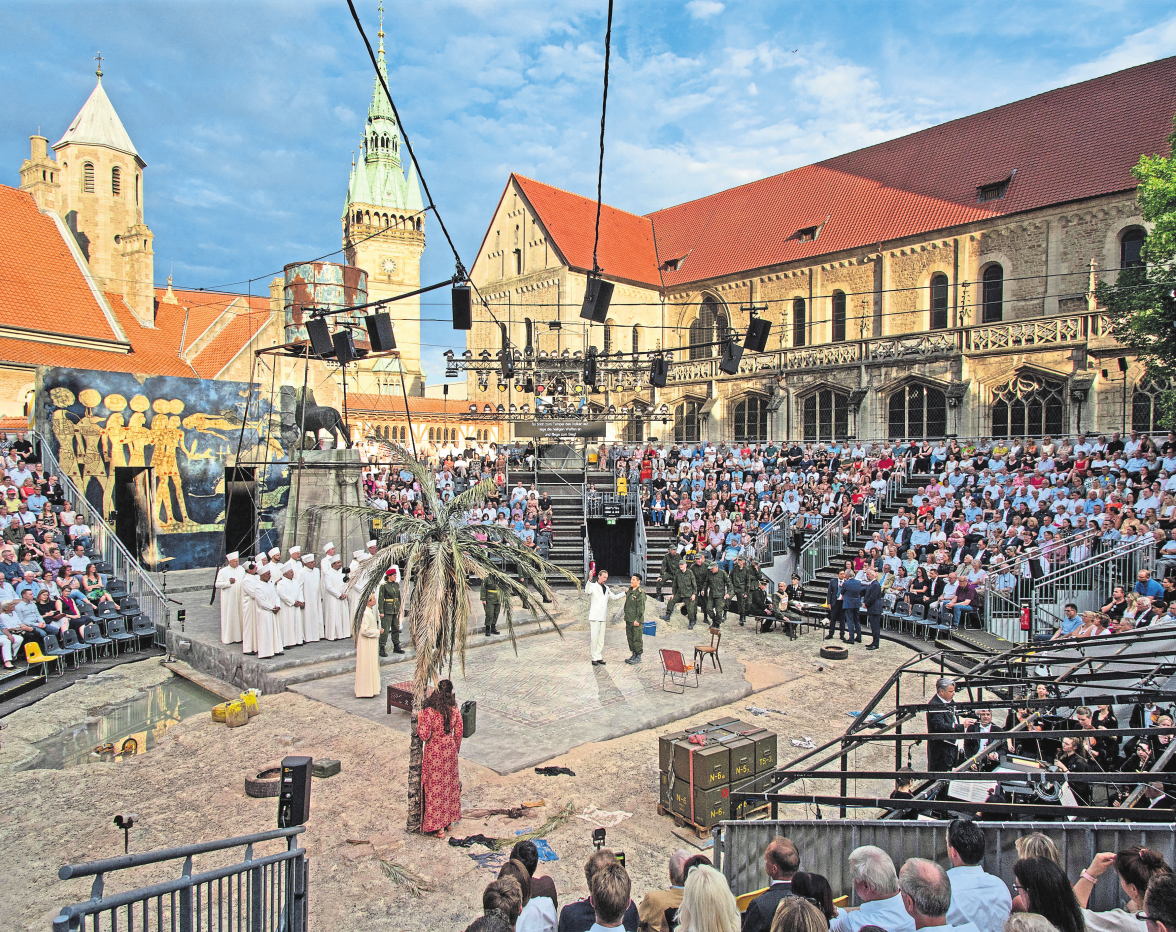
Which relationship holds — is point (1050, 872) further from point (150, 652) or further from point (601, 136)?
point (150, 652)

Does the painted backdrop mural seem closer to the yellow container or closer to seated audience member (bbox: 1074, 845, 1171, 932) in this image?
the yellow container

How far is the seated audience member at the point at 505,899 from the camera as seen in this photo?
408cm

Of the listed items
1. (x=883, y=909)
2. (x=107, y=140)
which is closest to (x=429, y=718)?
(x=883, y=909)

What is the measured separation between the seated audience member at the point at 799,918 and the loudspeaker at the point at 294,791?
4.43 meters

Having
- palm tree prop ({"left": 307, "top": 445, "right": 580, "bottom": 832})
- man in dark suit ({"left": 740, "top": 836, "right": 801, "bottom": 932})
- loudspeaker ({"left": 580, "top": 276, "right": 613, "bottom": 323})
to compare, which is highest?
loudspeaker ({"left": 580, "top": 276, "right": 613, "bottom": 323})

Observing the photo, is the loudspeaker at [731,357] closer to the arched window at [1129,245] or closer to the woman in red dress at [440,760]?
the woman in red dress at [440,760]

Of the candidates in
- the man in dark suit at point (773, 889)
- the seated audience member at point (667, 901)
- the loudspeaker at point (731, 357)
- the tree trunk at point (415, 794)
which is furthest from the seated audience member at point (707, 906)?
the loudspeaker at point (731, 357)

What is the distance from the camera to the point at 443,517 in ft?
25.8

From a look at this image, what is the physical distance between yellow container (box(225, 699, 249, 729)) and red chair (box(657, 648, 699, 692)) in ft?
20.7

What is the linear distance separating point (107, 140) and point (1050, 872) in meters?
58.4

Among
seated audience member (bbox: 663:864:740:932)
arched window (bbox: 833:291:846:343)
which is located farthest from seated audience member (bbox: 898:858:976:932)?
arched window (bbox: 833:291:846:343)

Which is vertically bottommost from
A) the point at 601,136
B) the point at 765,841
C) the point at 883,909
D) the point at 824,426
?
the point at 765,841

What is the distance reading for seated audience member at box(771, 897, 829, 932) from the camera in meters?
3.32

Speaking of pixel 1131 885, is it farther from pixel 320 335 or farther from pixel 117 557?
pixel 117 557
